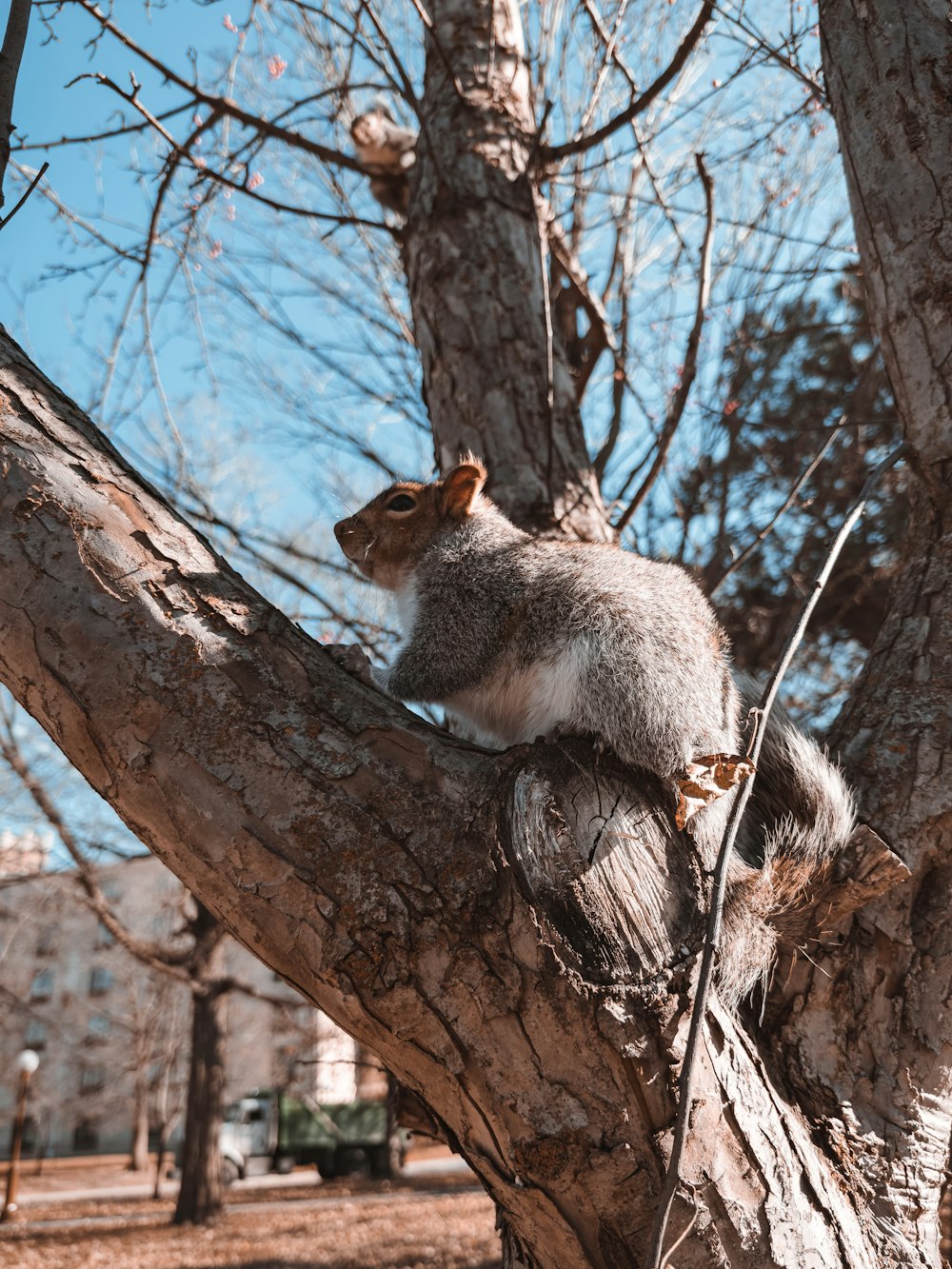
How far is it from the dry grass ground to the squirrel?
6591 mm

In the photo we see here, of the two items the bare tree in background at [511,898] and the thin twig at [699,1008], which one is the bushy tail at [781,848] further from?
the thin twig at [699,1008]

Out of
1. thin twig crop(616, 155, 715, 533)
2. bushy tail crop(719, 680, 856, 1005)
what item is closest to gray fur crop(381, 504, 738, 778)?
bushy tail crop(719, 680, 856, 1005)

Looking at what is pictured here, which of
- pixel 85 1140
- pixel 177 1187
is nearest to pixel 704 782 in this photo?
pixel 177 1187

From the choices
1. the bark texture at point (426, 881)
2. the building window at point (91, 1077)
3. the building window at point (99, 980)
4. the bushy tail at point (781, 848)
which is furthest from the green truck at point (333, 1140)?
the building window at point (99, 980)

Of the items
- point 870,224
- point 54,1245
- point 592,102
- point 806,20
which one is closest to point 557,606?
point 870,224

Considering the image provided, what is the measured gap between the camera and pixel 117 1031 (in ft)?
99.3

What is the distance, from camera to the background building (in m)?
19.0

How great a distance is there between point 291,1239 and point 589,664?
993cm

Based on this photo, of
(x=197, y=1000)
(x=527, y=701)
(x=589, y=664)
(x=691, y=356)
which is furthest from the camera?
(x=197, y=1000)

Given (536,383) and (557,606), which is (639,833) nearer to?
(557,606)

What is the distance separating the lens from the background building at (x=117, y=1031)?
19.0 m

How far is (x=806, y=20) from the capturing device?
331 cm

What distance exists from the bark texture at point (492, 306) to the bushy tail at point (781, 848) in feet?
4.00

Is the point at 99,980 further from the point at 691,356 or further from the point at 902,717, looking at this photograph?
the point at 902,717
